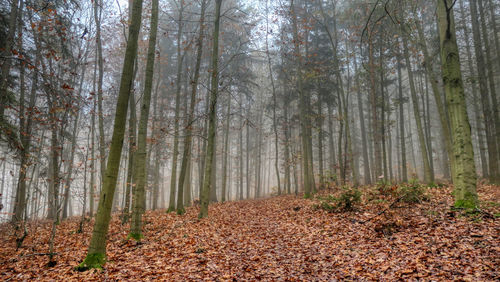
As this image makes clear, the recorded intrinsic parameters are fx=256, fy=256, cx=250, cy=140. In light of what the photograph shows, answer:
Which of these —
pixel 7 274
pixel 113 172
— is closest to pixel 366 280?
pixel 113 172

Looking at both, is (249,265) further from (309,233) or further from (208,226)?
(208,226)

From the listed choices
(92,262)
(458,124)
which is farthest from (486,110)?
(92,262)

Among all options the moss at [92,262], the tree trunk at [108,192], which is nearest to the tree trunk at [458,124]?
the tree trunk at [108,192]

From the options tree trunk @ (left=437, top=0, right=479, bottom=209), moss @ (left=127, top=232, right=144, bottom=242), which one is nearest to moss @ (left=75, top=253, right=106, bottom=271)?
moss @ (left=127, top=232, right=144, bottom=242)

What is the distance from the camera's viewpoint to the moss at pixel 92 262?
5418mm

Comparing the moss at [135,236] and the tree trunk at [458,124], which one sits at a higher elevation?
the tree trunk at [458,124]

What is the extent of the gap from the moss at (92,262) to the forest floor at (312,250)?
0.14 m

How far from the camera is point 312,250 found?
6.08 m

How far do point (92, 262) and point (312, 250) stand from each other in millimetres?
4900

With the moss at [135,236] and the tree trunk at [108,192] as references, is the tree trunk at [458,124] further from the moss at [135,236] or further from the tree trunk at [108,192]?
the moss at [135,236]

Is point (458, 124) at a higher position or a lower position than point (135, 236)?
higher

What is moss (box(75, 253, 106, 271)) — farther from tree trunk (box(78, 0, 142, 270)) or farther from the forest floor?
the forest floor

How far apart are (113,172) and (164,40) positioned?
17.8 m

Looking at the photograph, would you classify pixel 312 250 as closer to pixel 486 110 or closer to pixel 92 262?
pixel 92 262
